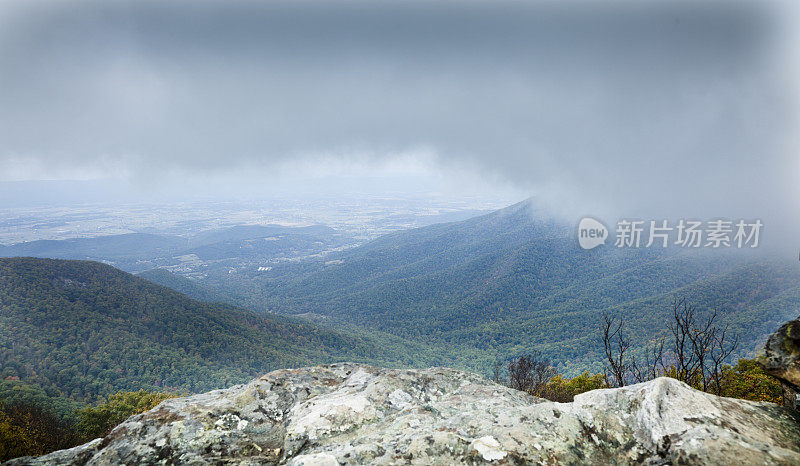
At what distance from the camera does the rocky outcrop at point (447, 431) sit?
407cm

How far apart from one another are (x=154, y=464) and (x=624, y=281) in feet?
769

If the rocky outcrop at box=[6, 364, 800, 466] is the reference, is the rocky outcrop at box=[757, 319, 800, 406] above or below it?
above

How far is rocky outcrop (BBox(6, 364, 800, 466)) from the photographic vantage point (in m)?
4.07

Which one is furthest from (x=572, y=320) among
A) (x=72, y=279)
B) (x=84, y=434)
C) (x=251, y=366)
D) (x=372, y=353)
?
(x=72, y=279)

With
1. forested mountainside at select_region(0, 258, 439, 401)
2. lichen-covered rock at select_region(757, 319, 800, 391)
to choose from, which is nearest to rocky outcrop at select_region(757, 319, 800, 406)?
lichen-covered rock at select_region(757, 319, 800, 391)

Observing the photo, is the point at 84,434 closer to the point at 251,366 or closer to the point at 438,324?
the point at 251,366

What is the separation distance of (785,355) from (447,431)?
5431mm

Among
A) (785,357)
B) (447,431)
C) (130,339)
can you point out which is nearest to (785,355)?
(785,357)

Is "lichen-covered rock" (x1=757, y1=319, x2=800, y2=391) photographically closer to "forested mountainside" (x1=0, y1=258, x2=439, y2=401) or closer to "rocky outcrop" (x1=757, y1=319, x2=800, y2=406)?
"rocky outcrop" (x1=757, y1=319, x2=800, y2=406)

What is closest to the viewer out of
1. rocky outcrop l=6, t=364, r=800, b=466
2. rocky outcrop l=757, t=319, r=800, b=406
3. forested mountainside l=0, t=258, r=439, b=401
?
rocky outcrop l=6, t=364, r=800, b=466

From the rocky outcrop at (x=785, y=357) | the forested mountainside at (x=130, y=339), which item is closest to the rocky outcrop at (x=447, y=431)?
the rocky outcrop at (x=785, y=357)

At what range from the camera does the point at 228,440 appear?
528 centimetres

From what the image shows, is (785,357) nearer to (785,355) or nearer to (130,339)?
(785,355)

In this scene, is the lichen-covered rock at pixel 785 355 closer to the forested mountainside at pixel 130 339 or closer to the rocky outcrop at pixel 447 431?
the rocky outcrop at pixel 447 431
